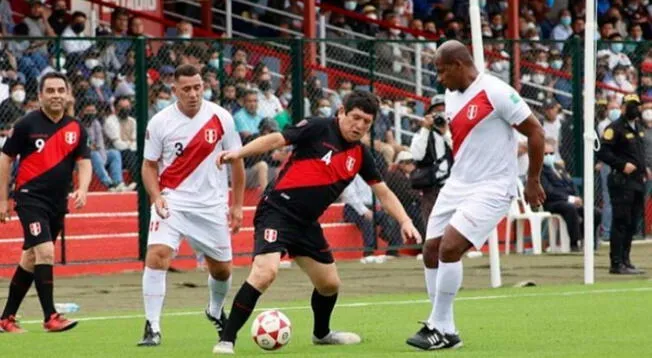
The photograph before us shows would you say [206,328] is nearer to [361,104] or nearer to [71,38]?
[361,104]

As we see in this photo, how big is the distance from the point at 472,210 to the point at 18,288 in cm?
466

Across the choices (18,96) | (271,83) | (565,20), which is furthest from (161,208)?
(565,20)

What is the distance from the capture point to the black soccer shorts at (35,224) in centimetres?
1531

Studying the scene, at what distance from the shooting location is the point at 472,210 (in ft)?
41.9

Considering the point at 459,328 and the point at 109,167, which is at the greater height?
the point at 109,167

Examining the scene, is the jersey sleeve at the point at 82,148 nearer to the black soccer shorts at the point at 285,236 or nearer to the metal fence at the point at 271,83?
the black soccer shorts at the point at 285,236

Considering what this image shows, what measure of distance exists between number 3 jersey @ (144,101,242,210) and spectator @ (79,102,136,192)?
9.35m

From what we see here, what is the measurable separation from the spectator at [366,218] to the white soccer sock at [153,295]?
11.8 m

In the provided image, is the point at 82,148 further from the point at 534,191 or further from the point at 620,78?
the point at 620,78

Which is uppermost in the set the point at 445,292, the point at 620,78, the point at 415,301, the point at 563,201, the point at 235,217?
the point at 620,78

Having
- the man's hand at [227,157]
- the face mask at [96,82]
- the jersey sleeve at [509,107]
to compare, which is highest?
the face mask at [96,82]

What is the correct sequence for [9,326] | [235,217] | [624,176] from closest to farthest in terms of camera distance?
1. [235,217]
2. [9,326]
3. [624,176]

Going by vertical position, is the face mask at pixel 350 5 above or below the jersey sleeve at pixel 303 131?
above

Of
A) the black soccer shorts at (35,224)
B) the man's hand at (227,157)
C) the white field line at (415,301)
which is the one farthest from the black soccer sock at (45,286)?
the man's hand at (227,157)
